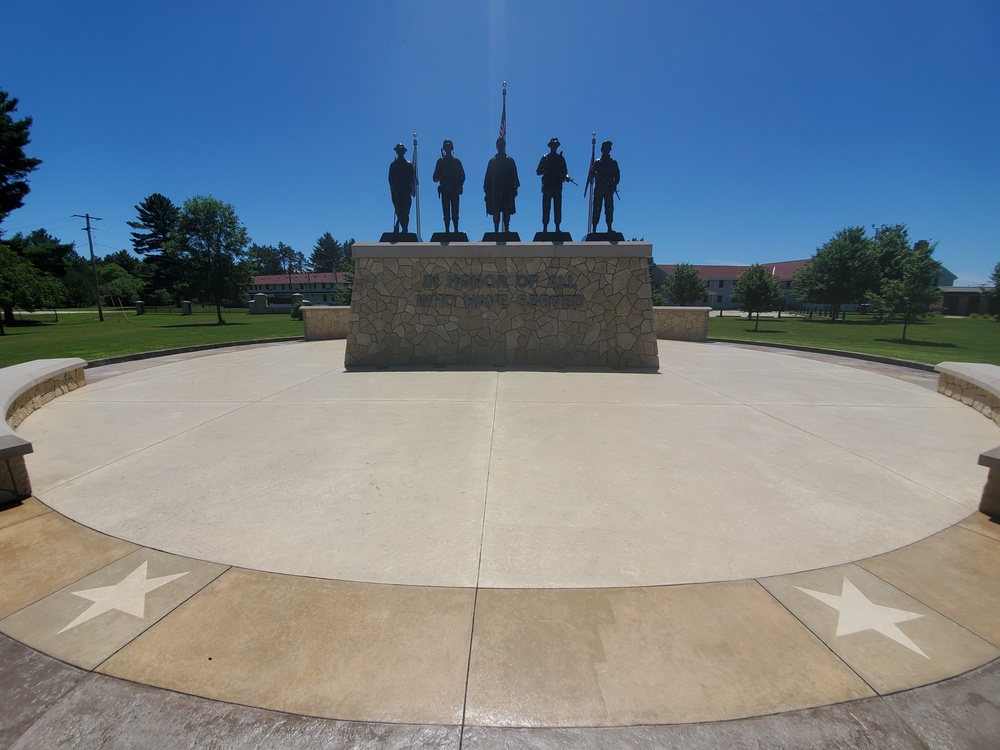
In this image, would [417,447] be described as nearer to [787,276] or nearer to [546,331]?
[546,331]

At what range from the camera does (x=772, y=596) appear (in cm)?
261

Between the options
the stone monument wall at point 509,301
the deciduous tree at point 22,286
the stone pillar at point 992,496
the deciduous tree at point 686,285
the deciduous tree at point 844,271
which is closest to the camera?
the stone pillar at point 992,496

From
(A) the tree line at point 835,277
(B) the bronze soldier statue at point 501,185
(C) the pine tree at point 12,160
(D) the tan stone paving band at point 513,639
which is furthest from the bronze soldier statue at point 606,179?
(C) the pine tree at point 12,160

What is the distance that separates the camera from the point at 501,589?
8.73 feet

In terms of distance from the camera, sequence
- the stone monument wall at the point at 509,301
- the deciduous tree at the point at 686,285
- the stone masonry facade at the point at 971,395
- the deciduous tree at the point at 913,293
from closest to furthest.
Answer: the stone masonry facade at the point at 971,395 < the stone monument wall at the point at 509,301 < the deciduous tree at the point at 913,293 < the deciduous tree at the point at 686,285

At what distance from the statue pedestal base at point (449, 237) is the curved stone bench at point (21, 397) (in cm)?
789

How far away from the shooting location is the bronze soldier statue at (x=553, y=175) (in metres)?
10.5

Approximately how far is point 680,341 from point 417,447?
48.1 feet

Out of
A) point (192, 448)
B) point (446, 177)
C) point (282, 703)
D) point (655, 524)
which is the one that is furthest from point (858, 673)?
point (446, 177)

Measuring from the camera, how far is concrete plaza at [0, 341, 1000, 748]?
6.15 feet

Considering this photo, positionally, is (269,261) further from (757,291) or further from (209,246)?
(757,291)

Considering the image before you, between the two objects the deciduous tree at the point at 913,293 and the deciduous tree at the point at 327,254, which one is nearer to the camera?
the deciduous tree at the point at 913,293

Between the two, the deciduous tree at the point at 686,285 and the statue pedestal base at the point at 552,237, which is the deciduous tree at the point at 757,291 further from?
the statue pedestal base at the point at 552,237

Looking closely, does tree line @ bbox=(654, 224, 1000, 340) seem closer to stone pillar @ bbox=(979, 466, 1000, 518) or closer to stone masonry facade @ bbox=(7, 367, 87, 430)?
stone pillar @ bbox=(979, 466, 1000, 518)
